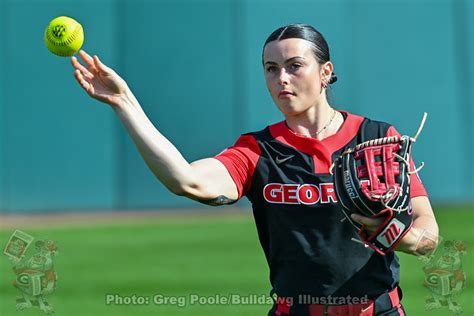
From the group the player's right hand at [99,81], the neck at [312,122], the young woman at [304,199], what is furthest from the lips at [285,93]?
the player's right hand at [99,81]

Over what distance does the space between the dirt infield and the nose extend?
10.9 meters

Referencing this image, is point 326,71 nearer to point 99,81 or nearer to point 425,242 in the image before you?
point 425,242

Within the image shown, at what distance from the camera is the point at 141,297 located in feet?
23.6

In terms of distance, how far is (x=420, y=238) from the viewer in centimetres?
307

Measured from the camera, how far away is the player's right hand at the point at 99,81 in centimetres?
286

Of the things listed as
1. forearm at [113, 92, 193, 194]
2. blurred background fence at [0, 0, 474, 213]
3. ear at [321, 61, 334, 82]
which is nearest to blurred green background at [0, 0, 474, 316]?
blurred background fence at [0, 0, 474, 213]

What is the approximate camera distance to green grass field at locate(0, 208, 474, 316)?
6.94m

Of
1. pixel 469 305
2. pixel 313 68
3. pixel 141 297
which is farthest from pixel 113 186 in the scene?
pixel 313 68

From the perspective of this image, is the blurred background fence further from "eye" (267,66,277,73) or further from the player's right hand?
the player's right hand

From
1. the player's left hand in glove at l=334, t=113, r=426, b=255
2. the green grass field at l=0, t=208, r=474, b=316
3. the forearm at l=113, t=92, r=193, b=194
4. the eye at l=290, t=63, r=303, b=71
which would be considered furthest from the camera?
the green grass field at l=0, t=208, r=474, b=316

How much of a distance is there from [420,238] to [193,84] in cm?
1282

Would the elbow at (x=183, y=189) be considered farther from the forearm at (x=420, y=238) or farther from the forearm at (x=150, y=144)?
the forearm at (x=420, y=238)

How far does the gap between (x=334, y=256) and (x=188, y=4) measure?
508 inches

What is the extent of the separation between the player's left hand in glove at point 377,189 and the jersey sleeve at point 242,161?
15.4 inches
